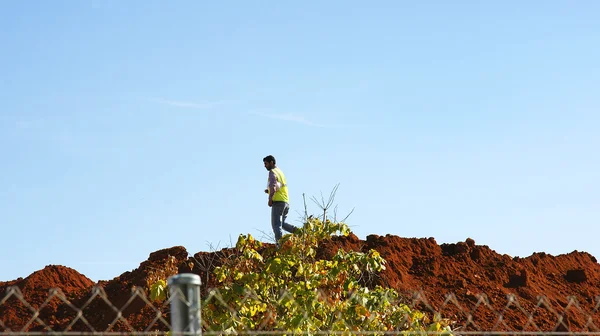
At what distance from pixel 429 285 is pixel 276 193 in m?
3.42

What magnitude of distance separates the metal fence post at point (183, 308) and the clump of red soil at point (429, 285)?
28.3 ft

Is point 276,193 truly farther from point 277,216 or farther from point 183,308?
point 183,308

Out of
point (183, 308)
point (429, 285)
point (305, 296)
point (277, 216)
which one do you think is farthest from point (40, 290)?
point (183, 308)

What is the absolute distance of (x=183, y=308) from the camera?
320cm

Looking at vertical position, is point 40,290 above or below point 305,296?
above

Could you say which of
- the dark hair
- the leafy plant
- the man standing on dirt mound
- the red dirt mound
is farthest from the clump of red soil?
the leafy plant

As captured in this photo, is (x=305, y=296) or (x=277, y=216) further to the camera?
(x=277, y=216)

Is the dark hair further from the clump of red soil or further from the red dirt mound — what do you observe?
the red dirt mound

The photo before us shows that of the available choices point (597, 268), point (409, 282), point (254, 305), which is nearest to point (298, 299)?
point (254, 305)

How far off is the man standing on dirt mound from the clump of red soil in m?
0.56

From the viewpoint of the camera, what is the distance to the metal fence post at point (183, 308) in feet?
10.4

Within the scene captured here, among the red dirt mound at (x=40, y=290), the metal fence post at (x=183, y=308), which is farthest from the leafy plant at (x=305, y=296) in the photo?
the red dirt mound at (x=40, y=290)

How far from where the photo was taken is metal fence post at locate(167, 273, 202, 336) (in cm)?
318

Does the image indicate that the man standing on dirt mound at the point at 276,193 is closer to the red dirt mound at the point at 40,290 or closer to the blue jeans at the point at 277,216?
the blue jeans at the point at 277,216
